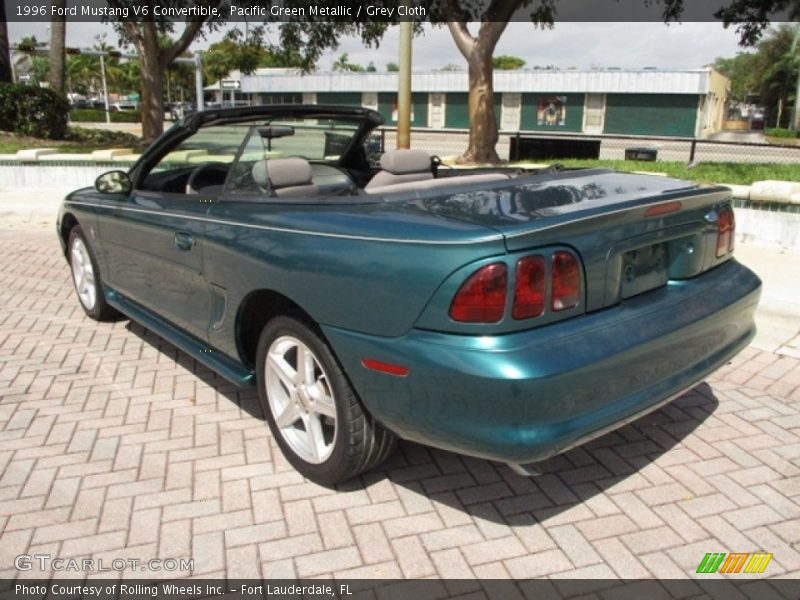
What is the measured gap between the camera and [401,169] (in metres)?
3.64

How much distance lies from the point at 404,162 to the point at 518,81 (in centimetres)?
4836

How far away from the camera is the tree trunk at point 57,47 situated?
1889 centimetres

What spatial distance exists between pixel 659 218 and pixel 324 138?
2.42 meters

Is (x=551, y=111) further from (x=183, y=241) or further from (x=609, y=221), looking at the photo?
(x=609, y=221)

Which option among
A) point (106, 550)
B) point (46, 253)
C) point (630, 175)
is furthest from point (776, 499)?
point (46, 253)

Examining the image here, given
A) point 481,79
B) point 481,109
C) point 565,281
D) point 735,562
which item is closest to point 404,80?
point 565,281

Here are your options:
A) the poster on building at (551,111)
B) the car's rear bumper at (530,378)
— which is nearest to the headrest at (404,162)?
the car's rear bumper at (530,378)

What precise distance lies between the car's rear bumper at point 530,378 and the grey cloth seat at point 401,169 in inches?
47.5

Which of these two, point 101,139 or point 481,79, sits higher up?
point 481,79

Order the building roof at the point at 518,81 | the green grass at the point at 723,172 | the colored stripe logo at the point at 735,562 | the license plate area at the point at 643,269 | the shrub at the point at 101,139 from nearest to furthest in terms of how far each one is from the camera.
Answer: the colored stripe logo at the point at 735,562 → the license plate area at the point at 643,269 → the green grass at the point at 723,172 → the shrub at the point at 101,139 → the building roof at the point at 518,81

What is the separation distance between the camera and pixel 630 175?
3424 millimetres

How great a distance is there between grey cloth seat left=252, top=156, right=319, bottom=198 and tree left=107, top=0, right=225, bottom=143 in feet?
49.3

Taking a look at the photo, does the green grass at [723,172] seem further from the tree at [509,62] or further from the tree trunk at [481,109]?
the tree at [509,62]

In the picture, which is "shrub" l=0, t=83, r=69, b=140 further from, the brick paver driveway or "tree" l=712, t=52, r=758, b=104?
"tree" l=712, t=52, r=758, b=104
